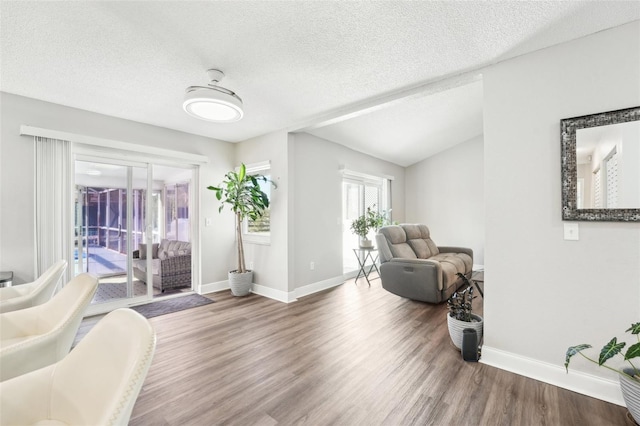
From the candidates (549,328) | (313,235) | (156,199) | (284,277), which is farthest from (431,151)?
(156,199)

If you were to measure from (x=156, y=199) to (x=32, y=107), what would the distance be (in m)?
1.86

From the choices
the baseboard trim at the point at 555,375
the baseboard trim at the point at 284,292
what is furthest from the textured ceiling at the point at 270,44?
the baseboard trim at the point at 284,292

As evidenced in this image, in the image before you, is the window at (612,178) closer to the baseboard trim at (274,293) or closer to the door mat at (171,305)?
the baseboard trim at (274,293)

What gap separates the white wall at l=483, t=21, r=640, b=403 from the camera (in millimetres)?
1823

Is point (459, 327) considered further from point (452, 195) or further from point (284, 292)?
point (452, 195)

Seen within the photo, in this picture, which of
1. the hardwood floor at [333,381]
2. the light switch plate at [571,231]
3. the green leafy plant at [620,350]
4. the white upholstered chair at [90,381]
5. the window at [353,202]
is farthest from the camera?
the window at [353,202]

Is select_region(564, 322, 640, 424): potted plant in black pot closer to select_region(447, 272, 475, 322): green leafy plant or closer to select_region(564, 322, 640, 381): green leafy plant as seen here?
select_region(564, 322, 640, 381): green leafy plant

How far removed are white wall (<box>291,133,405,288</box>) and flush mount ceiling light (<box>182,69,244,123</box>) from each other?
1.54 meters

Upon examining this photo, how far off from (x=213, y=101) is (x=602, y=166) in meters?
2.92

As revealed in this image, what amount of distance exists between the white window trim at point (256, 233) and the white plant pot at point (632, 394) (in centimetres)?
370

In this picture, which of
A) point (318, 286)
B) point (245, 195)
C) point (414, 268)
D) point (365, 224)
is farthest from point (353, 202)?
point (245, 195)

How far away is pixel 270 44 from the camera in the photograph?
6.86 feet

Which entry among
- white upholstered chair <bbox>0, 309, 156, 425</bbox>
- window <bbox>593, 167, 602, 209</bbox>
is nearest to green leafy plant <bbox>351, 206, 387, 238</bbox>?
window <bbox>593, 167, 602, 209</bbox>

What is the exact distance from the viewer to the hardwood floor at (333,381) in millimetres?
1704
